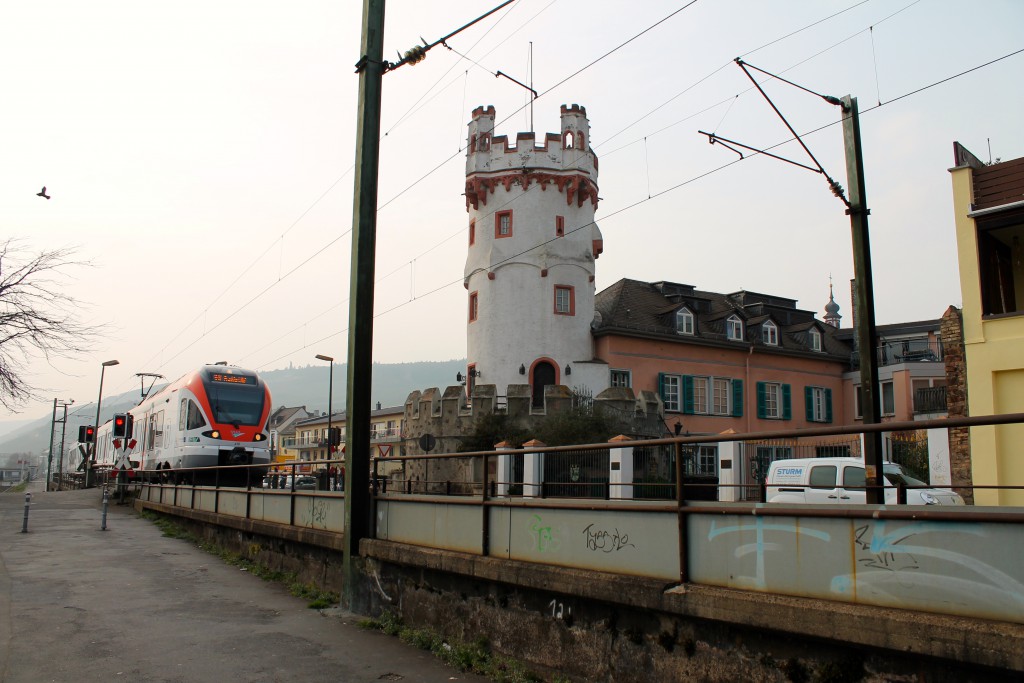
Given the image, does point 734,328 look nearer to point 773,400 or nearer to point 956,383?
point 773,400

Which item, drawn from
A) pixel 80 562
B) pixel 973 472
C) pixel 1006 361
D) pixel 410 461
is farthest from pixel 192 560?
pixel 1006 361

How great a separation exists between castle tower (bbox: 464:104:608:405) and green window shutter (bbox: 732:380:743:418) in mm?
9044

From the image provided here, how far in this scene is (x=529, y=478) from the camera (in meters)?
8.81

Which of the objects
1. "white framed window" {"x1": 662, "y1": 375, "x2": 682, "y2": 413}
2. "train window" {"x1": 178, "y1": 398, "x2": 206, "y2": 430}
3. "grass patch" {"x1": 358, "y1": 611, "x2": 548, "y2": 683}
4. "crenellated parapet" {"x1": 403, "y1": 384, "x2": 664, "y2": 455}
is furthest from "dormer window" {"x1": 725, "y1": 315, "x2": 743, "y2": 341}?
"grass patch" {"x1": 358, "y1": 611, "x2": 548, "y2": 683}

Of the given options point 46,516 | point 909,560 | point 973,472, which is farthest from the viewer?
point 46,516

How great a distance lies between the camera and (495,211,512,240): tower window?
42.6 meters

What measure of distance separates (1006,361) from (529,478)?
13898 millimetres

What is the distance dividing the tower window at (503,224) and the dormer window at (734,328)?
47.1 ft

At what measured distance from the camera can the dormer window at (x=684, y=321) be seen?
152ft

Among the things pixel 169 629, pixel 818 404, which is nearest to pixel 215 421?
pixel 169 629

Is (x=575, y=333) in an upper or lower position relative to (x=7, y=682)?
upper

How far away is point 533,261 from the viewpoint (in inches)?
1662

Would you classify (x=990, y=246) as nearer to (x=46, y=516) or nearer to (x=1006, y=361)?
(x=1006, y=361)

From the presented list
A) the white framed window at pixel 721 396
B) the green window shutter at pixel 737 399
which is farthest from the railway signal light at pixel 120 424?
the green window shutter at pixel 737 399
